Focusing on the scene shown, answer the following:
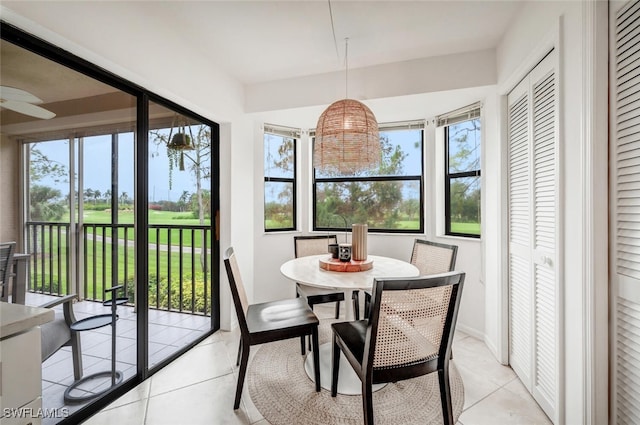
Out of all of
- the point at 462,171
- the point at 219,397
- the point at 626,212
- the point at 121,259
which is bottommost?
the point at 219,397

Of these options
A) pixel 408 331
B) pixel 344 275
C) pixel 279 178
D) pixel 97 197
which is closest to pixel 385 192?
pixel 279 178

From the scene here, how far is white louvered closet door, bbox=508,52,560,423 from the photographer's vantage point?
1600 millimetres

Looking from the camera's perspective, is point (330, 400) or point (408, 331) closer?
point (408, 331)

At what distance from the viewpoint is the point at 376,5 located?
6.16 ft

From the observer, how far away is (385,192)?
3.42 m

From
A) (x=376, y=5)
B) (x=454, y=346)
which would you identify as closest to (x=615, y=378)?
(x=454, y=346)

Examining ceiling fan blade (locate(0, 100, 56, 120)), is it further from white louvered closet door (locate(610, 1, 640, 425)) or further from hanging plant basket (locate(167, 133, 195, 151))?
white louvered closet door (locate(610, 1, 640, 425))

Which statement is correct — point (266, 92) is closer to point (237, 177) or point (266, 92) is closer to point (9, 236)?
point (237, 177)

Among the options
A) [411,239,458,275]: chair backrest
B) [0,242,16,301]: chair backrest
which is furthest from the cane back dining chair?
[0,242,16,301]: chair backrest

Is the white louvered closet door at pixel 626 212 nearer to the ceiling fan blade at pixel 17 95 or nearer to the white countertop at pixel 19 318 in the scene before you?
the white countertop at pixel 19 318

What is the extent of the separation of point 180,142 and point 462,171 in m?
2.76

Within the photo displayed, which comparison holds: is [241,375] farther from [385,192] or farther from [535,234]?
[385,192]

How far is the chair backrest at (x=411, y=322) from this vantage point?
51.4 inches

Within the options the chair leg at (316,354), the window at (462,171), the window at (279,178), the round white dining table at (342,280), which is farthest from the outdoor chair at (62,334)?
the window at (462,171)
